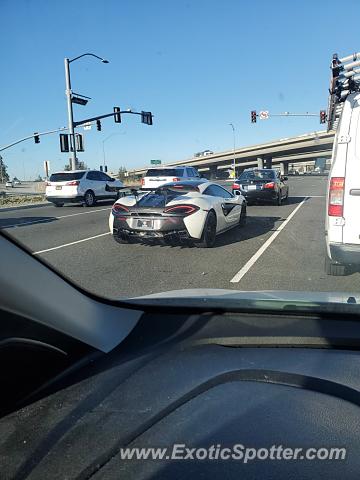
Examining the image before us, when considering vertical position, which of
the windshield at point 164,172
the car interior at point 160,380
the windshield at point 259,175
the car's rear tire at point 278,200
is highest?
the windshield at point 164,172

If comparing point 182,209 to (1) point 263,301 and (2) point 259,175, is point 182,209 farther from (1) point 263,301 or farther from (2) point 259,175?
(2) point 259,175

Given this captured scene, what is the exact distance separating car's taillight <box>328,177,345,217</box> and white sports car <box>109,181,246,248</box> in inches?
109

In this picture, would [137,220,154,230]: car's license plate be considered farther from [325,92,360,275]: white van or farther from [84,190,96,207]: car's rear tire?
[84,190,96,207]: car's rear tire

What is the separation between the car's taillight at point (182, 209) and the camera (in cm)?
720

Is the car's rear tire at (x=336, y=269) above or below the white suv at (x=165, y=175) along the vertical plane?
below

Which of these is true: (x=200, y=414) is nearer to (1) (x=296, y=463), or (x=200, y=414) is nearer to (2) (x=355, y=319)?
(1) (x=296, y=463)

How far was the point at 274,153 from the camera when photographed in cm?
8731

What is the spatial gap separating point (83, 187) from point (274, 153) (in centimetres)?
7530

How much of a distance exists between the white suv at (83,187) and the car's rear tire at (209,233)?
6923 millimetres

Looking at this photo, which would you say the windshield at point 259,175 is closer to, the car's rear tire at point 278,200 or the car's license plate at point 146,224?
the car's rear tire at point 278,200

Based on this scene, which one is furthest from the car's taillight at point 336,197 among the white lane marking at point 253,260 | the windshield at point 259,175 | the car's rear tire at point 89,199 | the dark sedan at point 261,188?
the car's rear tire at point 89,199

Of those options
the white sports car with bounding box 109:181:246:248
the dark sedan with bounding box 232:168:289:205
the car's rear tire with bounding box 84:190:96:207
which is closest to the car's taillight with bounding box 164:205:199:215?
the white sports car with bounding box 109:181:246:248

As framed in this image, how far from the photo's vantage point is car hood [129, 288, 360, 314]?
7.84 feet

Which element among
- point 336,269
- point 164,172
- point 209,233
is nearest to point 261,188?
point 164,172
